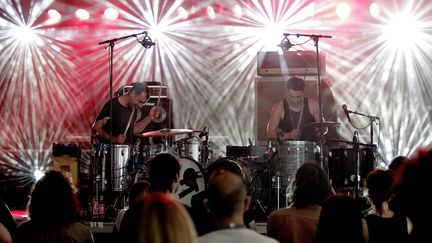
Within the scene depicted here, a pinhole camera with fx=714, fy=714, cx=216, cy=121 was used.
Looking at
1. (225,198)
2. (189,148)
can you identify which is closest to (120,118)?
(189,148)

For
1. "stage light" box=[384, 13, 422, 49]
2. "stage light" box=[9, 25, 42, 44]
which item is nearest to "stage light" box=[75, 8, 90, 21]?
"stage light" box=[9, 25, 42, 44]

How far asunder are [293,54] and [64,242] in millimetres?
6747

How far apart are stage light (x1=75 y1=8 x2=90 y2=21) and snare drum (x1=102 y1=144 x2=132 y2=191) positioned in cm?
445

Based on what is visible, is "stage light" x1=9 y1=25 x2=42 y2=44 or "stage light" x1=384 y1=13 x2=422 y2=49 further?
"stage light" x1=9 y1=25 x2=42 y2=44

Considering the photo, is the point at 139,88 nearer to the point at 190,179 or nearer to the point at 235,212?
the point at 190,179

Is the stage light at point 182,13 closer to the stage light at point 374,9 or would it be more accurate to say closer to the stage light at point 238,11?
the stage light at point 238,11

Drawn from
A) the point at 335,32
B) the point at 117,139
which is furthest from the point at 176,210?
the point at 335,32

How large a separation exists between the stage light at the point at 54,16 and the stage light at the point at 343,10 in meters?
5.02

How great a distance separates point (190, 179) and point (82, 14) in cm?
560

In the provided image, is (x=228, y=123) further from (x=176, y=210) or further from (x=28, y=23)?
(x=176, y=210)

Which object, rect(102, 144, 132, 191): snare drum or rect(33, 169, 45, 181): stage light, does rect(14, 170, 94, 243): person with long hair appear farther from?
rect(33, 169, 45, 181): stage light

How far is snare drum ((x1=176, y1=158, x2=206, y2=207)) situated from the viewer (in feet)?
27.9

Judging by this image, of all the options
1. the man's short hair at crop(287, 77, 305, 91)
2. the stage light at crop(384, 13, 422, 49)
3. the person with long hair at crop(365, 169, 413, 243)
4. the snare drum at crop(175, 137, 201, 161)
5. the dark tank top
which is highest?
the stage light at crop(384, 13, 422, 49)

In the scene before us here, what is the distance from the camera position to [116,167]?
9.25 m
